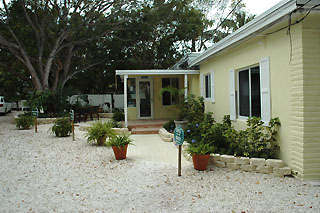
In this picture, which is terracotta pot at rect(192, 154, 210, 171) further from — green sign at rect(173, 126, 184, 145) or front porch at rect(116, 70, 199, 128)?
front porch at rect(116, 70, 199, 128)

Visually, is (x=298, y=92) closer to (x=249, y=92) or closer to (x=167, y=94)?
(x=249, y=92)

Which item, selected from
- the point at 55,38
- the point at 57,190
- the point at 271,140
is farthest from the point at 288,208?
the point at 55,38

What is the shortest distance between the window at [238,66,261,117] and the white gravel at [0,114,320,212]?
5.87 ft

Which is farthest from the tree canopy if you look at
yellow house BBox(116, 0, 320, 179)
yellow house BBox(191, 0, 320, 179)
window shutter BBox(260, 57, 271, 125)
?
window shutter BBox(260, 57, 271, 125)

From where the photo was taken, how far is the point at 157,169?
5125 millimetres

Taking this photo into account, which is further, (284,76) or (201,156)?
(201,156)

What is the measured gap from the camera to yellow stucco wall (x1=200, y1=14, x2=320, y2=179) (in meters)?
4.20

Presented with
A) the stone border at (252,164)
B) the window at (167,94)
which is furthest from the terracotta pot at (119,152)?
the window at (167,94)

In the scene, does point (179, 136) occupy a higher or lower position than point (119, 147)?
higher

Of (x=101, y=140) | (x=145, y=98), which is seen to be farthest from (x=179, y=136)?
(x=145, y=98)

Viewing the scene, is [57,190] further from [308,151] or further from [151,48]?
[151,48]

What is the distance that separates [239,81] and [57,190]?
5.05m

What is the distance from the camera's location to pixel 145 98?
488 inches

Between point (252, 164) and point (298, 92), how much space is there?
1583mm
